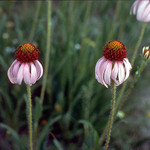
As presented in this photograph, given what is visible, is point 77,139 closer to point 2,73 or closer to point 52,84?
point 52,84

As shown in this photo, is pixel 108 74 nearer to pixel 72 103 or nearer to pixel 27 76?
pixel 27 76

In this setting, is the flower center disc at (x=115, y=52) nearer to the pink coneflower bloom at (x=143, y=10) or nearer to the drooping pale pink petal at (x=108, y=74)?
the drooping pale pink petal at (x=108, y=74)

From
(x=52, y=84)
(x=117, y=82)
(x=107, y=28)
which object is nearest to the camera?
(x=117, y=82)

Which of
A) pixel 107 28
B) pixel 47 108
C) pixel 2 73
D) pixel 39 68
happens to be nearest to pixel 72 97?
pixel 47 108

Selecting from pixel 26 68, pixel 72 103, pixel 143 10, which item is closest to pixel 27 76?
pixel 26 68

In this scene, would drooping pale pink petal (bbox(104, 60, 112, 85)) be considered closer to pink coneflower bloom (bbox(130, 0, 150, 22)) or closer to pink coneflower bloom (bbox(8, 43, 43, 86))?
pink coneflower bloom (bbox(8, 43, 43, 86))

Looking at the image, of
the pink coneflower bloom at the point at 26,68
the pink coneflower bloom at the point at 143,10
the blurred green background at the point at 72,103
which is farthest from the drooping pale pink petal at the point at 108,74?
the blurred green background at the point at 72,103
